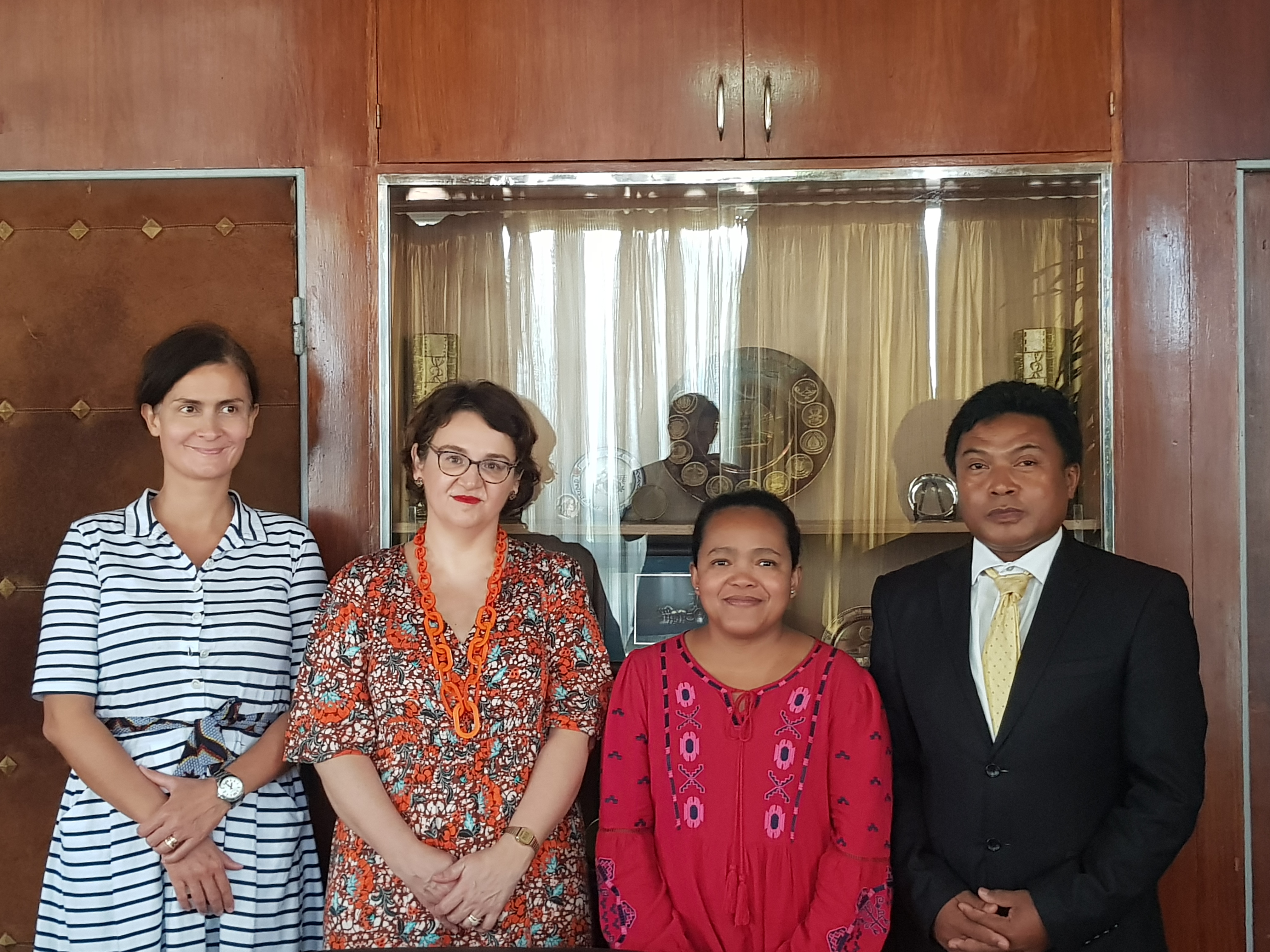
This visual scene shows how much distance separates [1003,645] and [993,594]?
0.34ft

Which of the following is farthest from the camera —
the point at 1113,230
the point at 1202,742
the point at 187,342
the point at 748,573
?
the point at 1113,230

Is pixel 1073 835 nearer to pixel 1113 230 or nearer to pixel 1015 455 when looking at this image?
pixel 1015 455

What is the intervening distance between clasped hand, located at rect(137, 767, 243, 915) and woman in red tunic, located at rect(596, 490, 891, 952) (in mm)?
714

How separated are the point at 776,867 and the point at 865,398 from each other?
1.11m

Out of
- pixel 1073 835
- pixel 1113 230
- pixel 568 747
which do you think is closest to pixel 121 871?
pixel 568 747

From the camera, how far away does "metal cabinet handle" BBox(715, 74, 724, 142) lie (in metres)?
2.50

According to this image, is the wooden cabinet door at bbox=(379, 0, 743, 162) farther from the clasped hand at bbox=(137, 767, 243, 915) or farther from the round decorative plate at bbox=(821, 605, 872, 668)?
the clasped hand at bbox=(137, 767, 243, 915)

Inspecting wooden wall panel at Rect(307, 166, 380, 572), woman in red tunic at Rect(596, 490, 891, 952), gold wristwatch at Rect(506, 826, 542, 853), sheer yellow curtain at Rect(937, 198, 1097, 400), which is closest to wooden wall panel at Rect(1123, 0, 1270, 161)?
sheer yellow curtain at Rect(937, 198, 1097, 400)

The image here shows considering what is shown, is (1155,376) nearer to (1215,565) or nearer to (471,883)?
(1215,565)

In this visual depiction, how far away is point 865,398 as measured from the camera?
2609 millimetres

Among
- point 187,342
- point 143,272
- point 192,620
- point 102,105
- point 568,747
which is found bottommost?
point 568,747

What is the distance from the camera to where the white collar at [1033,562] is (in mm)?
2008

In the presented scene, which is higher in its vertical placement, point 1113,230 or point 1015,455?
point 1113,230

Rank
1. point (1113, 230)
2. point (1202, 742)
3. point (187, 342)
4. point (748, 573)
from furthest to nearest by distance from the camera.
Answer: point (1113, 230) → point (187, 342) → point (748, 573) → point (1202, 742)
